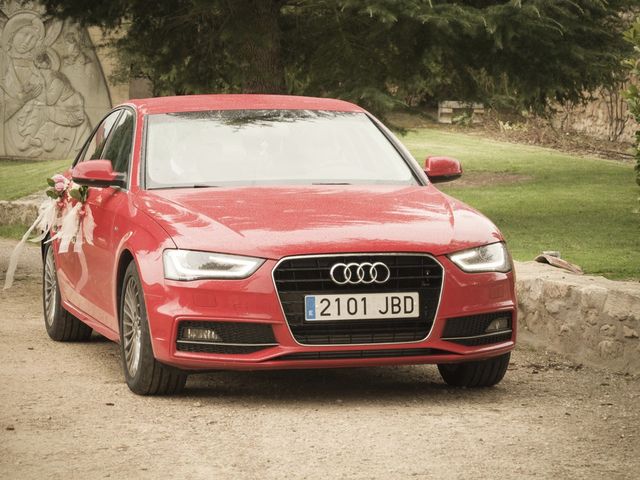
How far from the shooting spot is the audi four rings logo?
272 inches

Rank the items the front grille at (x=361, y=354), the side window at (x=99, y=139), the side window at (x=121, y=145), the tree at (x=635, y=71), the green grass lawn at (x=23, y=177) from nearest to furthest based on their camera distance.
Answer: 1. the front grille at (x=361, y=354)
2. the side window at (x=121, y=145)
3. the side window at (x=99, y=139)
4. the tree at (x=635, y=71)
5. the green grass lawn at (x=23, y=177)

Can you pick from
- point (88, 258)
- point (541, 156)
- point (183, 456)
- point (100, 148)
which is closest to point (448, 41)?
point (100, 148)

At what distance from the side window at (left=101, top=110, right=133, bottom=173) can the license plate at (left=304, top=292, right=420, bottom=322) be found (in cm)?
178

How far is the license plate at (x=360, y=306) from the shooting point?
22.7 ft

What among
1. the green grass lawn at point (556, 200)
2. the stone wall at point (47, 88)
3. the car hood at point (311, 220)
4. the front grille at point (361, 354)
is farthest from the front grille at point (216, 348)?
the stone wall at point (47, 88)

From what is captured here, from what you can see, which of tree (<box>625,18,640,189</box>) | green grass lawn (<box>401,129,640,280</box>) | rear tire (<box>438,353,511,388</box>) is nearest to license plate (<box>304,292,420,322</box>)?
rear tire (<box>438,353,511,388</box>)

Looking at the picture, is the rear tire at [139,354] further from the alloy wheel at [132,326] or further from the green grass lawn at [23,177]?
the green grass lawn at [23,177]

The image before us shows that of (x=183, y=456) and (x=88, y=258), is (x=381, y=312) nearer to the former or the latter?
(x=183, y=456)

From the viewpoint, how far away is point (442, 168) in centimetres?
843

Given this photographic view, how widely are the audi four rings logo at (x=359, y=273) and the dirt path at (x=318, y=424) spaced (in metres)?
0.63

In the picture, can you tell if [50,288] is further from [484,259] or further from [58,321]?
[484,259]

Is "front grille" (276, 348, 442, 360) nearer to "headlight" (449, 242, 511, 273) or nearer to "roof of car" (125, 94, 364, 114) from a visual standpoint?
"headlight" (449, 242, 511, 273)

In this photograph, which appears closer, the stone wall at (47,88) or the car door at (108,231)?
the car door at (108,231)

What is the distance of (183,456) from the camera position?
592cm
